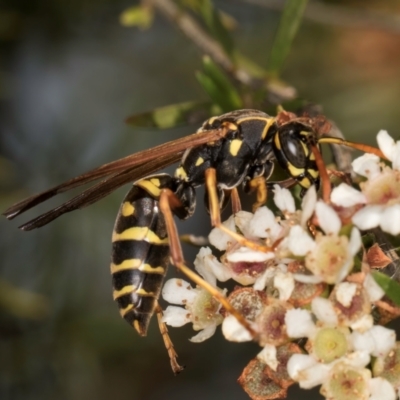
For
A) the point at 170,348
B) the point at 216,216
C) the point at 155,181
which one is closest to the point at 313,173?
the point at 216,216

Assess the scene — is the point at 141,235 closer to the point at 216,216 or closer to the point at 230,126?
the point at 216,216

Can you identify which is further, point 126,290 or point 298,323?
point 126,290

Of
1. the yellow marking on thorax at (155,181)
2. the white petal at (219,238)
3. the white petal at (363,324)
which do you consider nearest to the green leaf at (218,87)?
the yellow marking on thorax at (155,181)

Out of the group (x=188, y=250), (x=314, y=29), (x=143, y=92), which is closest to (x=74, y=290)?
(x=188, y=250)

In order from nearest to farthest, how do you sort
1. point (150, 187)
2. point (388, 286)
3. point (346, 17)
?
point (388, 286), point (150, 187), point (346, 17)

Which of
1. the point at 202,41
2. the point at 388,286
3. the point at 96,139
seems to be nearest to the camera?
the point at 388,286

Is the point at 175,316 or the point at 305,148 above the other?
the point at 305,148

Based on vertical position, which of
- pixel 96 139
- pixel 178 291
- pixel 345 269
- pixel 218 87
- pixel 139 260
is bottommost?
pixel 345 269
